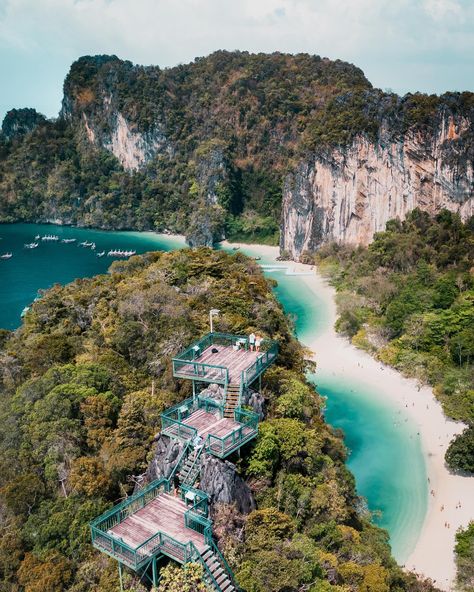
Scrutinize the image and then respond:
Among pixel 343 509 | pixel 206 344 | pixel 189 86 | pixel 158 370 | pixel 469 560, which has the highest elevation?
pixel 189 86

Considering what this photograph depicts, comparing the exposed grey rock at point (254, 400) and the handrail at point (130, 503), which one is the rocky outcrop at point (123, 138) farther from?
the handrail at point (130, 503)

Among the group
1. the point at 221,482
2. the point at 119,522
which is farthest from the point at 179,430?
the point at 119,522

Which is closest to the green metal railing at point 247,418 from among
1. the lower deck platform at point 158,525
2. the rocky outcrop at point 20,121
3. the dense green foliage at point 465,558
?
the lower deck platform at point 158,525

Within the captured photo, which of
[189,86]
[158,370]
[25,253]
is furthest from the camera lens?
[189,86]

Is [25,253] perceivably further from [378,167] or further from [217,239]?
[378,167]

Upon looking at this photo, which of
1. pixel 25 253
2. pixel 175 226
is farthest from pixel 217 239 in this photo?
pixel 25 253

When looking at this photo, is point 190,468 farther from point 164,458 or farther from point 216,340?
point 216,340

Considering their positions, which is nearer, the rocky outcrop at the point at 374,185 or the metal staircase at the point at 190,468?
the metal staircase at the point at 190,468

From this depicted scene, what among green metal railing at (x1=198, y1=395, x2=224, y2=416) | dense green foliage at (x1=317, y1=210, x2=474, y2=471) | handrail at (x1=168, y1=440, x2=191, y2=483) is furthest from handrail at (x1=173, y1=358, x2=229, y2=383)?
dense green foliage at (x1=317, y1=210, x2=474, y2=471)
